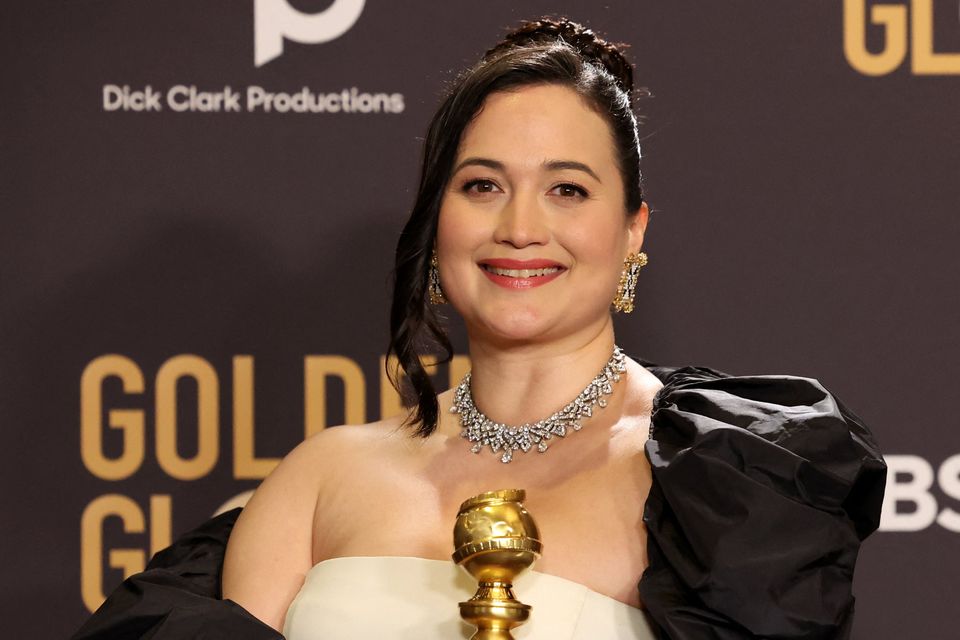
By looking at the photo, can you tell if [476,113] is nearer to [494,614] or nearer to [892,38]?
[494,614]

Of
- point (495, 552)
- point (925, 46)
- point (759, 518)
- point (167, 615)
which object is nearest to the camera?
point (495, 552)

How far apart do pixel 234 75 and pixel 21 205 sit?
0.49m

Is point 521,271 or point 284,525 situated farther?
point 284,525

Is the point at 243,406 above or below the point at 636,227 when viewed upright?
below

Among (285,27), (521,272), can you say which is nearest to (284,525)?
Result: (521,272)

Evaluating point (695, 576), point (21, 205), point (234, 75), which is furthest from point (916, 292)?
point (21, 205)

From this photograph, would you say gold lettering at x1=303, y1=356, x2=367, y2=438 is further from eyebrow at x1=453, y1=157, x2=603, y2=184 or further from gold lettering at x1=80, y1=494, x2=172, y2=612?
eyebrow at x1=453, y1=157, x2=603, y2=184

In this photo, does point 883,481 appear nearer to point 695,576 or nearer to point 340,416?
point 695,576

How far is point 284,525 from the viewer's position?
2057mm

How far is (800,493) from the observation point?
1653 millimetres

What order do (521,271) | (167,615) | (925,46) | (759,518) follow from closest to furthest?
(759,518)
(167,615)
(521,271)
(925,46)

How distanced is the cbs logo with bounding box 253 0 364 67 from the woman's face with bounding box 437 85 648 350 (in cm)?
81

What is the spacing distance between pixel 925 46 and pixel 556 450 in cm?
122

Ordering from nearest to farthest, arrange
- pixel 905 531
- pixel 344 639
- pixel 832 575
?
1. pixel 832 575
2. pixel 344 639
3. pixel 905 531
